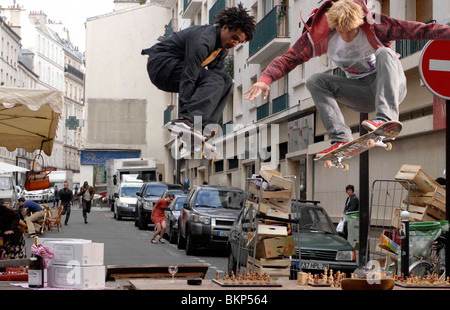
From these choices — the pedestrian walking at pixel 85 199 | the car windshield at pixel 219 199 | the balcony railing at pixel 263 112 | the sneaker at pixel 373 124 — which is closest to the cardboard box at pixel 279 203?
the sneaker at pixel 373 124

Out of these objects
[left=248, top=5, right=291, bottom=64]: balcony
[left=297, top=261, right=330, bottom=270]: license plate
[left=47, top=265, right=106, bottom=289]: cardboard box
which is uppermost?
[left=248, top=5, right=291, bottom=64]: balcony

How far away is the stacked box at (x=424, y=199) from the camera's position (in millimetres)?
10883

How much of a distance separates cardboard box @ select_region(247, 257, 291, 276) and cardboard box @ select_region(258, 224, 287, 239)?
352 mm

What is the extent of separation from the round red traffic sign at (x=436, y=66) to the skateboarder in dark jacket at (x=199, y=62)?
2708mm

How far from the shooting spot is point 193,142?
6.08m

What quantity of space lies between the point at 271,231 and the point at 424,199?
2155 millimetres

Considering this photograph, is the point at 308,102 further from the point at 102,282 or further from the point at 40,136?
the point at 102,282

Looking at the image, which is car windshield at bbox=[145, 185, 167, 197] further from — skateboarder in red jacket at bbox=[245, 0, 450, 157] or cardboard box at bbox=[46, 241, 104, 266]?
skateboarder in red jacket at bbox=[245, 0, 450, 157]

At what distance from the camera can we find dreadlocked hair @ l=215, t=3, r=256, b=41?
5750 millimetres

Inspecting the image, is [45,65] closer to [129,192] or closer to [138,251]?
[129,192]

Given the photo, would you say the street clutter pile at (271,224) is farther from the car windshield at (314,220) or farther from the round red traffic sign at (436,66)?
the car windshield at (314,220)

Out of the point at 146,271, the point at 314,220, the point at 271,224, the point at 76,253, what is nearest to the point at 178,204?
the point at 314,220

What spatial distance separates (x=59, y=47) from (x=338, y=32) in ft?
339

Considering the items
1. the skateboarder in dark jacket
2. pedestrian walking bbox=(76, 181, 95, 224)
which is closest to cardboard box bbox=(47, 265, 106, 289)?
the skateboarder in dark jacket
